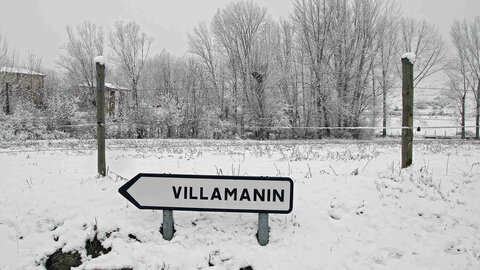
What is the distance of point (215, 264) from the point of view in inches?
132

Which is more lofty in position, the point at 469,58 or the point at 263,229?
the point at 469,58

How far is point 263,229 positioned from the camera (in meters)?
3.54

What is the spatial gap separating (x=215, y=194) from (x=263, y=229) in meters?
0.76

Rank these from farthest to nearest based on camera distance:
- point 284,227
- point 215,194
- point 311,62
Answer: point 311,62 → point 284,227 → point 215,194

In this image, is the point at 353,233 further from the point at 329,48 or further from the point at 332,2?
the point at 332,2

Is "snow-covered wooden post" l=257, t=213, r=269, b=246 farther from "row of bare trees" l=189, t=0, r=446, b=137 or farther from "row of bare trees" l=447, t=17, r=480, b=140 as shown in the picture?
"row of bare trees" l=447, t=17, r=480, b=140

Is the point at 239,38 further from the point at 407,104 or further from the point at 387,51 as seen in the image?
the point at 407,104

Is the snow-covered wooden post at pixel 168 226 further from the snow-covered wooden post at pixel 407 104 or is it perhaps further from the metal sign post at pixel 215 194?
the snow-covered wooden post at pixel 407 104

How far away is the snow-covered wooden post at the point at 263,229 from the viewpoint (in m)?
3.52

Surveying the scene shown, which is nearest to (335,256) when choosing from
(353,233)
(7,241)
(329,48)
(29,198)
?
(353,233)

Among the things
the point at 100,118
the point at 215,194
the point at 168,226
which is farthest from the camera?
the point at 100,118

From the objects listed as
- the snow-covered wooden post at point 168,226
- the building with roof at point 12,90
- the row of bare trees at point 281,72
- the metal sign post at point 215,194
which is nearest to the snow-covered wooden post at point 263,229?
the metal sign post at point 215,194

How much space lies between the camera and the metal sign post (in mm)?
3389

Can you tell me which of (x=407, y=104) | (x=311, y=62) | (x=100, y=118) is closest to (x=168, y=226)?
(x=100, y=118)
